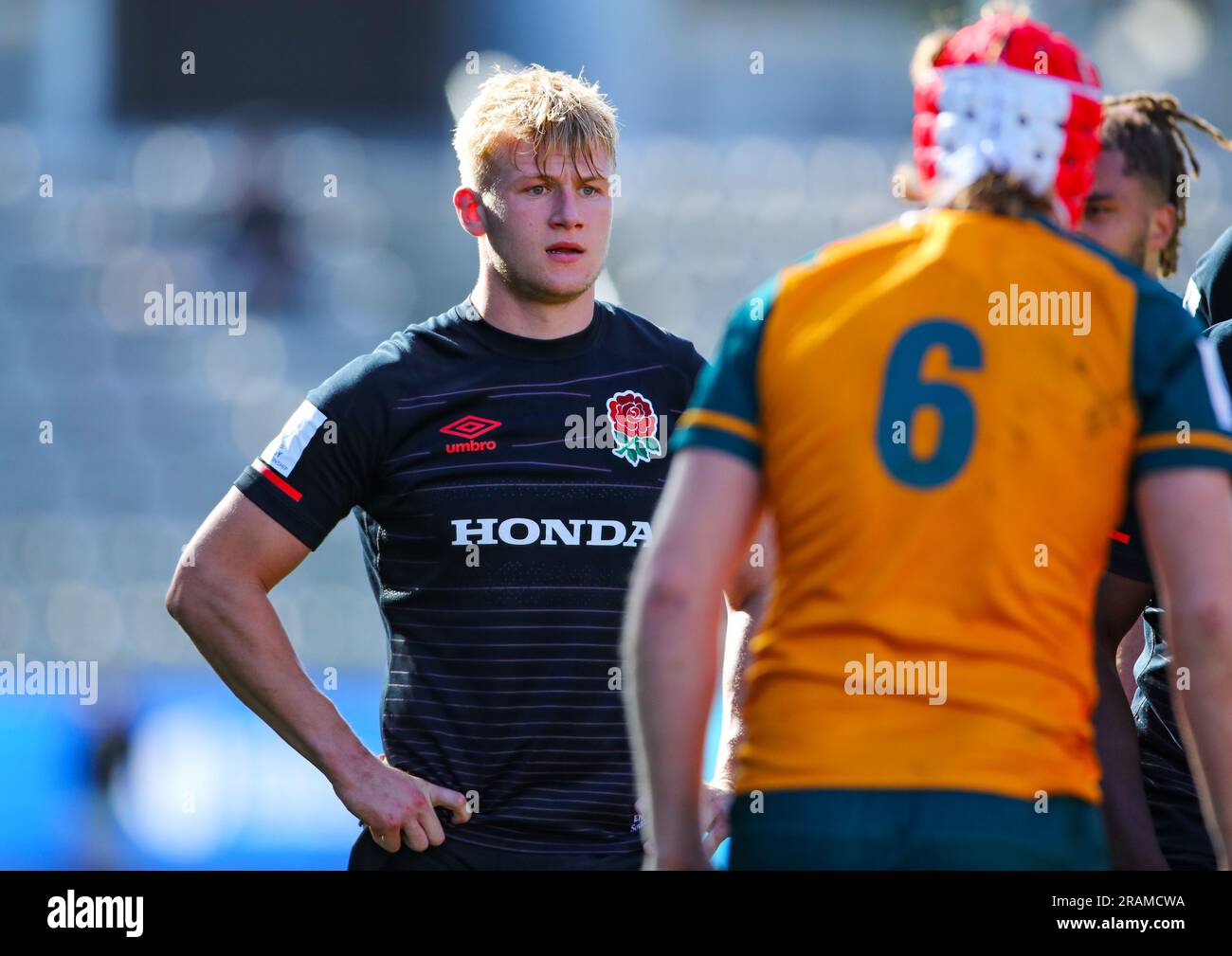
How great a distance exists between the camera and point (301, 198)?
9.44m

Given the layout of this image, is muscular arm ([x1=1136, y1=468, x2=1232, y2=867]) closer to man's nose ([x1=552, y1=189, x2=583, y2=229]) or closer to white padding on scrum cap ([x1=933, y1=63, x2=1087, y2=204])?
white padding on scrum cap ([x1=933, y1=63, x2=1087, y2=204])

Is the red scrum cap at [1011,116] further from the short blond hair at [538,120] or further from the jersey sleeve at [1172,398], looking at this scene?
the short blond hair at [538,120]

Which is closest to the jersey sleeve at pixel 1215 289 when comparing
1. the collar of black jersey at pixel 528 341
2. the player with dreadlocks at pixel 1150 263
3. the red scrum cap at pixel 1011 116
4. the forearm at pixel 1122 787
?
the player with dreadlocks at pixel 1150 263

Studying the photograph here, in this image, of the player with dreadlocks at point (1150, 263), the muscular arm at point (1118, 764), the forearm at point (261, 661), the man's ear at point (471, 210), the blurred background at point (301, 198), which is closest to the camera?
the muscular arm at point (1118, 764)

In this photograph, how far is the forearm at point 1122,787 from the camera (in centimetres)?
266

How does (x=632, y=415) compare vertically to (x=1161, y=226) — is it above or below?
below

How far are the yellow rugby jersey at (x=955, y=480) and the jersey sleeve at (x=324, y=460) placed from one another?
4.23 ft

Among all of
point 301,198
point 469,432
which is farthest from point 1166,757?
point 301,198

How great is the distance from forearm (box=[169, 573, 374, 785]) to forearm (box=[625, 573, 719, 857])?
1.24 meters

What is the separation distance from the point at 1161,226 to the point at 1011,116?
1.21m

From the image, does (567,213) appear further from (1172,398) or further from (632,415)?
(1172,398)

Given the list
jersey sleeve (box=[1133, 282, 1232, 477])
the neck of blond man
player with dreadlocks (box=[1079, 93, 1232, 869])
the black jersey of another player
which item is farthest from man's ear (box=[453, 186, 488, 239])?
jersey sleeve (box=[1133, 282, 1232, 477])

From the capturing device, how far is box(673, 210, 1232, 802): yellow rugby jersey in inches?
72.5

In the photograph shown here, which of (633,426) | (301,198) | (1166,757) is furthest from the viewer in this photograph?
(301,198)
